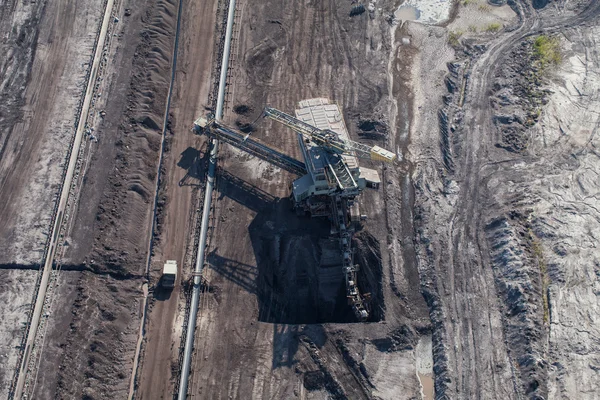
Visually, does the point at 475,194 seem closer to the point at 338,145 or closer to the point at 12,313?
the point at 338,145

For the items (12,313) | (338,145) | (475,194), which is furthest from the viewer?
(475,194)

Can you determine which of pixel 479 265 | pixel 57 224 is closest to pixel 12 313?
pixel 57 224

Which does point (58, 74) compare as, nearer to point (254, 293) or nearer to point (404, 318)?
point (254, 293)

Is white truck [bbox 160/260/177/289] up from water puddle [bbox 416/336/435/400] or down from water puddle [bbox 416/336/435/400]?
up

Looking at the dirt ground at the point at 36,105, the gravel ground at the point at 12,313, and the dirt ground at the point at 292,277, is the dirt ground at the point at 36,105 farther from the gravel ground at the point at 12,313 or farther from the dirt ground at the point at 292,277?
the dirt ground at the point at 292,277

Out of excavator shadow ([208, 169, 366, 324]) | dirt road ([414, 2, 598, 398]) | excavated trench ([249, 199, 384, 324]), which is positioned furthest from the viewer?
excavated trench ([249, 199, 384, 324])

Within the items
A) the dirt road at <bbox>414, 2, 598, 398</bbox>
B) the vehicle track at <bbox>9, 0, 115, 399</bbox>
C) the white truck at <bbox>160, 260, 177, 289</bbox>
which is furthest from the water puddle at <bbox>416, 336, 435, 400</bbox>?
the vehicle track at <bbox>9, 0, 115, 399</bbox>

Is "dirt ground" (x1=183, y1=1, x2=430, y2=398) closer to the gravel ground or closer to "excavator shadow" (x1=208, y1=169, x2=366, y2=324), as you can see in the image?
"excavator shadow" (x1=208, y1=169, x2=366, y2=324)
